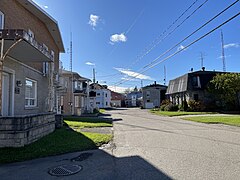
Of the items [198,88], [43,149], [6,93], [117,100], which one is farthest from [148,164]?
[117,100]

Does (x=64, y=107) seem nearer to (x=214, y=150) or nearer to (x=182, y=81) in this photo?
(x=182, y=81)

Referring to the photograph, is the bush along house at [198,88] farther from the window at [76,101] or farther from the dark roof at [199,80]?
the window at [76,101]

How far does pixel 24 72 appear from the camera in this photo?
13.1 m

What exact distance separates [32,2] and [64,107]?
20.7m

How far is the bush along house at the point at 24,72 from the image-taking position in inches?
318

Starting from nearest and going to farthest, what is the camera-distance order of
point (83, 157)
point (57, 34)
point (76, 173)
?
point (76, 173)
point (83, 157)
point (57, 34)

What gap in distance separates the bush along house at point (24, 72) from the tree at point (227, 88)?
22617 mm

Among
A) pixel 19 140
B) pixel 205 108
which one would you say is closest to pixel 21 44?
pixel 19 140

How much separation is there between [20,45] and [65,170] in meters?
5.83

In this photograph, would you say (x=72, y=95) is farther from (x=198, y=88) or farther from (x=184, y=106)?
(x=198, y=88)

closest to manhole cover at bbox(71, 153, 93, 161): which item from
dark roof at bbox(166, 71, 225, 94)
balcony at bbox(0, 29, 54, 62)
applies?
balcony at bbox(0, 29, 54, 62)

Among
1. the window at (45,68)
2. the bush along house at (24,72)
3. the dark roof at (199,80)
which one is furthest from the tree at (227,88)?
the window at (45,68)

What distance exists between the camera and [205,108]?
34469 mm

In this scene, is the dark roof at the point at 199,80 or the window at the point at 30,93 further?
the dark roof at the point at 199,80
